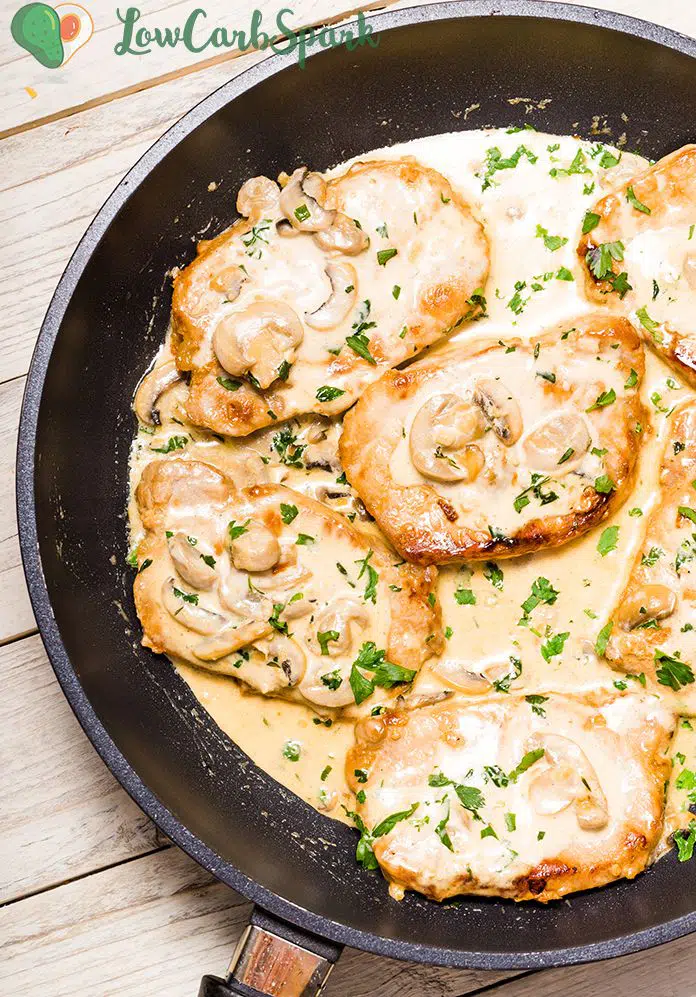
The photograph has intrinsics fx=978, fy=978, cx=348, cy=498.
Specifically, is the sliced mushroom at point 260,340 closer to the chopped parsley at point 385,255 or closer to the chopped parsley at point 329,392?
the chopped parsley at point 329,392

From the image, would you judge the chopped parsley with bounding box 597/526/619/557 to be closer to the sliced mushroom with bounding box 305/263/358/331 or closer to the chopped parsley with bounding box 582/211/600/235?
the chopped parsley with bounding box 582/211/600/235

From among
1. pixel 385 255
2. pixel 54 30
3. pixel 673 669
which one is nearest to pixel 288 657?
pixel 673 669

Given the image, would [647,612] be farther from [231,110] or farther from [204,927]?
[231,110]

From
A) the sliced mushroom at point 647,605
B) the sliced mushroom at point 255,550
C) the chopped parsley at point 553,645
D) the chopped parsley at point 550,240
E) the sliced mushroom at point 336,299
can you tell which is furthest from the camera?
the chopped parsley at point 550,240

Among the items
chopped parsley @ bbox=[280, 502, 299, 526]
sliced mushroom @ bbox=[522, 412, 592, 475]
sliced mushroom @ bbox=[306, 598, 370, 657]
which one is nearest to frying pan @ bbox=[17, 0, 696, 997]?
sliced mushroom @ bbox=[306, 598, 370, 657]

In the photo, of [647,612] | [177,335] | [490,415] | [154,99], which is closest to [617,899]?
[647,612]

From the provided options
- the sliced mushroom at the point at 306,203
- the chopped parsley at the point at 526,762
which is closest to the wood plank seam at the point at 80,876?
the chopped parsley at the point at 526,762
